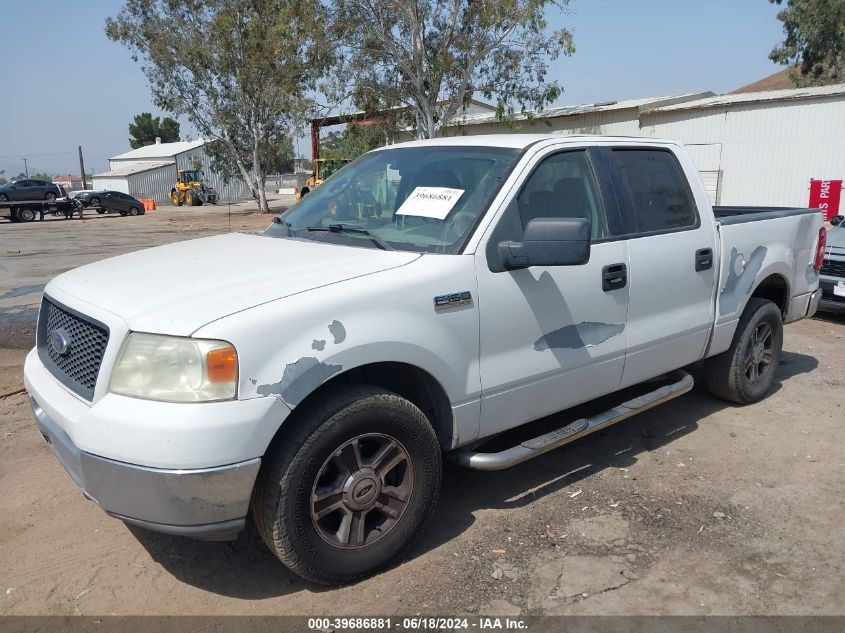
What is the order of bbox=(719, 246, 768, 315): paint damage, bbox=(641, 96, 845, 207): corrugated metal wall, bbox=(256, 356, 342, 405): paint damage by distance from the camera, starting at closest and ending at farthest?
bbox=(256, 356, 342, 405): paint damage < bbox=(719, 246, 768, 315): paint damage < bbox=(641, 96, 845, 207): corrugated metal wall

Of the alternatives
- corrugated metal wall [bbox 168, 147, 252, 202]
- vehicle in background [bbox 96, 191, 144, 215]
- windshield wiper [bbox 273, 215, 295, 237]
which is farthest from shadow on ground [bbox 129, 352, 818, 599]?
corrugated metal wall [bbox 168, 147, 252, 202]

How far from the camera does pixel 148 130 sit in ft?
296

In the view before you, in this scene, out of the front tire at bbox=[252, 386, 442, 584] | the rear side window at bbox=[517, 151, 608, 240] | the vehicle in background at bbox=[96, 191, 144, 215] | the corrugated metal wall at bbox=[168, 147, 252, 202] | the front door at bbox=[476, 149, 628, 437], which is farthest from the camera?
the corrugated metal wall at bbox=[168, 147, 252, 202]

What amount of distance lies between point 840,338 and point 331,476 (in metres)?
6.72

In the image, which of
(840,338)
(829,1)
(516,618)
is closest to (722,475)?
(516,618)

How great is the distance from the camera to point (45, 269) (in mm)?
14023

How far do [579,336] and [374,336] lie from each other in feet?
4.28

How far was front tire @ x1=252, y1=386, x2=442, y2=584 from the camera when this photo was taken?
2.81 metres

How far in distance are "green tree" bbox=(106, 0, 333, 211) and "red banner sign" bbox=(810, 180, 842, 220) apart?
1932 cm

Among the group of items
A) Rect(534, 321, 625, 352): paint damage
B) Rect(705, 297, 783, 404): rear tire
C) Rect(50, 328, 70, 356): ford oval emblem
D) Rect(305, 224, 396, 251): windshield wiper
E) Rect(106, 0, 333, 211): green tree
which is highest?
Rect(106, 0, 333, 211): green tree

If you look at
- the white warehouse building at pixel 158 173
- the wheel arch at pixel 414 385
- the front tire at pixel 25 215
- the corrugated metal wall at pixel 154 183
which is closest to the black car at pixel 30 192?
the front tire at pixel 25 215

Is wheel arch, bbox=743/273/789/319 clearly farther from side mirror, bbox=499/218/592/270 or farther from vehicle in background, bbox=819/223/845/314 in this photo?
vehicle in background, bbox=819/223/845/314

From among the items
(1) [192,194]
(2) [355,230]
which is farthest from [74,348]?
(1) [192,194]

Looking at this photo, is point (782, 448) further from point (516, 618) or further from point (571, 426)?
point (516, 618)
